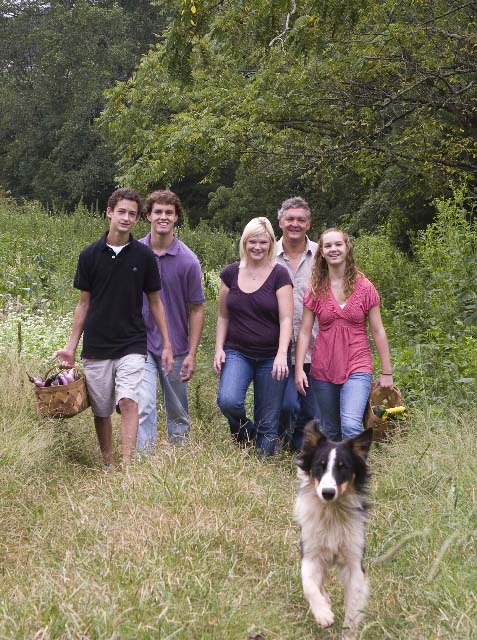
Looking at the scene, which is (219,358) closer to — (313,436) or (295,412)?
(295,412)

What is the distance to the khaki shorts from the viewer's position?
659cm

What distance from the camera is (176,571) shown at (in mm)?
4234

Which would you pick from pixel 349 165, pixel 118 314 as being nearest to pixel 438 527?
pixel 118 314

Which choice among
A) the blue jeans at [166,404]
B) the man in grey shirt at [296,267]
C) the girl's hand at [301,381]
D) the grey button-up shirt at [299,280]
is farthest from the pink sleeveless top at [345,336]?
the blue jeans at [166,404]

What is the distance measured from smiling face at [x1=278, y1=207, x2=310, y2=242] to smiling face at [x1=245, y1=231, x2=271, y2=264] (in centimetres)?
25

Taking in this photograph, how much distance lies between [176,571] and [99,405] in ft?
9.22

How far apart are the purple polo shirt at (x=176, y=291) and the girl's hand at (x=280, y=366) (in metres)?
0.87

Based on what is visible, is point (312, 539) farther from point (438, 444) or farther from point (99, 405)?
point (99, 405)

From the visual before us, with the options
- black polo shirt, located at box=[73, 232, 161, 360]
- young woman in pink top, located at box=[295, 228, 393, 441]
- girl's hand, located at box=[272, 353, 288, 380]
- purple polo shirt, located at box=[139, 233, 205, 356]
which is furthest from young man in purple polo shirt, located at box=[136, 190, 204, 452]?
young woman in pink top, located at box=[295, 228, 393, 441]

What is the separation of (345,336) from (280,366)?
53 centimetres

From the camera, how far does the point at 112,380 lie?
22.2 ft

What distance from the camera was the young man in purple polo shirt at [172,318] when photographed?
6809 mm

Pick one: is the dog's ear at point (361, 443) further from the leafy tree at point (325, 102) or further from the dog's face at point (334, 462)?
the leafy tree at point (325, 102)

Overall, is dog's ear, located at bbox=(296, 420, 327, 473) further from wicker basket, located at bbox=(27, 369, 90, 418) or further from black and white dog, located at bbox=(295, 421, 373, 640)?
wicker basket, located at bbox=(27, 369, 90, 418)
